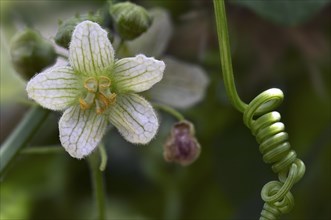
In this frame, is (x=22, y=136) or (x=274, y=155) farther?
(x=22, y=136)

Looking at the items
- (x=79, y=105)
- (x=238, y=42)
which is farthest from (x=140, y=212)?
(x=79, y=105)

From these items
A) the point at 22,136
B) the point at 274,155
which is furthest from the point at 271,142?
the point at 22,136

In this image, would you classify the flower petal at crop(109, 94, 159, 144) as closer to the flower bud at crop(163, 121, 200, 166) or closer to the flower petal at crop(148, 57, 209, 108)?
the flower bud at crop(163, 121, 200, 166)

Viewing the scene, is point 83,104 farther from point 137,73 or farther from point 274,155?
point 274,155

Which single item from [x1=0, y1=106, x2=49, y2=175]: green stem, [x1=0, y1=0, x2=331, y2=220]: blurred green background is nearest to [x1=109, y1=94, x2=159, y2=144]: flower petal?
[x1=0, y1=106, x2=49, y2=175]: green stem

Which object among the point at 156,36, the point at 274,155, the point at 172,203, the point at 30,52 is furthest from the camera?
the point at 172,203

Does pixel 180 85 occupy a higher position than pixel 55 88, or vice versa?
pixel 180 85
